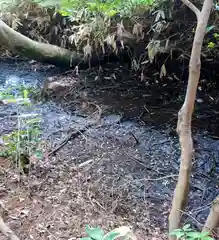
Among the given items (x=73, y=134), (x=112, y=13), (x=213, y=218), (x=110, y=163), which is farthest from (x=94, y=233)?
(x=112, y=13)

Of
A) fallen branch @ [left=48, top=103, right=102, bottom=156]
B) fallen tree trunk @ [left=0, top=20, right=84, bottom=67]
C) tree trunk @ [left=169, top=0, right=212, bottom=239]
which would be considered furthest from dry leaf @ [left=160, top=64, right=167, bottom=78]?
tree trunk @ [left=169, top=0, right=212, bottom=239]

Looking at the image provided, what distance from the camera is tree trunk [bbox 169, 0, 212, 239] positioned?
1.40 m

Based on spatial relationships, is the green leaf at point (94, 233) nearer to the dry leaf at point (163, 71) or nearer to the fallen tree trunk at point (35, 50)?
the dry leaf at point (163, 71)

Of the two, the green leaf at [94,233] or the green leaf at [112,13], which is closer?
the green leaf at [94,233]

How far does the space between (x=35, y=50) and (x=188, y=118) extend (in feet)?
11.1

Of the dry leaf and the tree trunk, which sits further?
the dry leaf

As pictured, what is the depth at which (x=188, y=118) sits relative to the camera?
5.00ft

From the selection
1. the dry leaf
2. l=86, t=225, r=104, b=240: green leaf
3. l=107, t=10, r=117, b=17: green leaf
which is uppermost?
l=107, t=10, r=117, b=17: green leaf

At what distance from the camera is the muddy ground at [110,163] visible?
6.91 feet

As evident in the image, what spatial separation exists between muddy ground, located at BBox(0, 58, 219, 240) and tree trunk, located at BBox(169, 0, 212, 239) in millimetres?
234

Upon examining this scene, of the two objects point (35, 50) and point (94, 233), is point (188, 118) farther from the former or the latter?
point (35, 50)

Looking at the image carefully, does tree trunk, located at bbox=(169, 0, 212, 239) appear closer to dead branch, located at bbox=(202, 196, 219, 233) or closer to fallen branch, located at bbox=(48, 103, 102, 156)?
dead branch, located at bbox=(202, 196, 219, 233)

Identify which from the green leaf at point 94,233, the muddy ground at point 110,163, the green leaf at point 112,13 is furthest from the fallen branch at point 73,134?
the green leaf at point 94,233

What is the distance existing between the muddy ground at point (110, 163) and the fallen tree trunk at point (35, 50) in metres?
0.36
